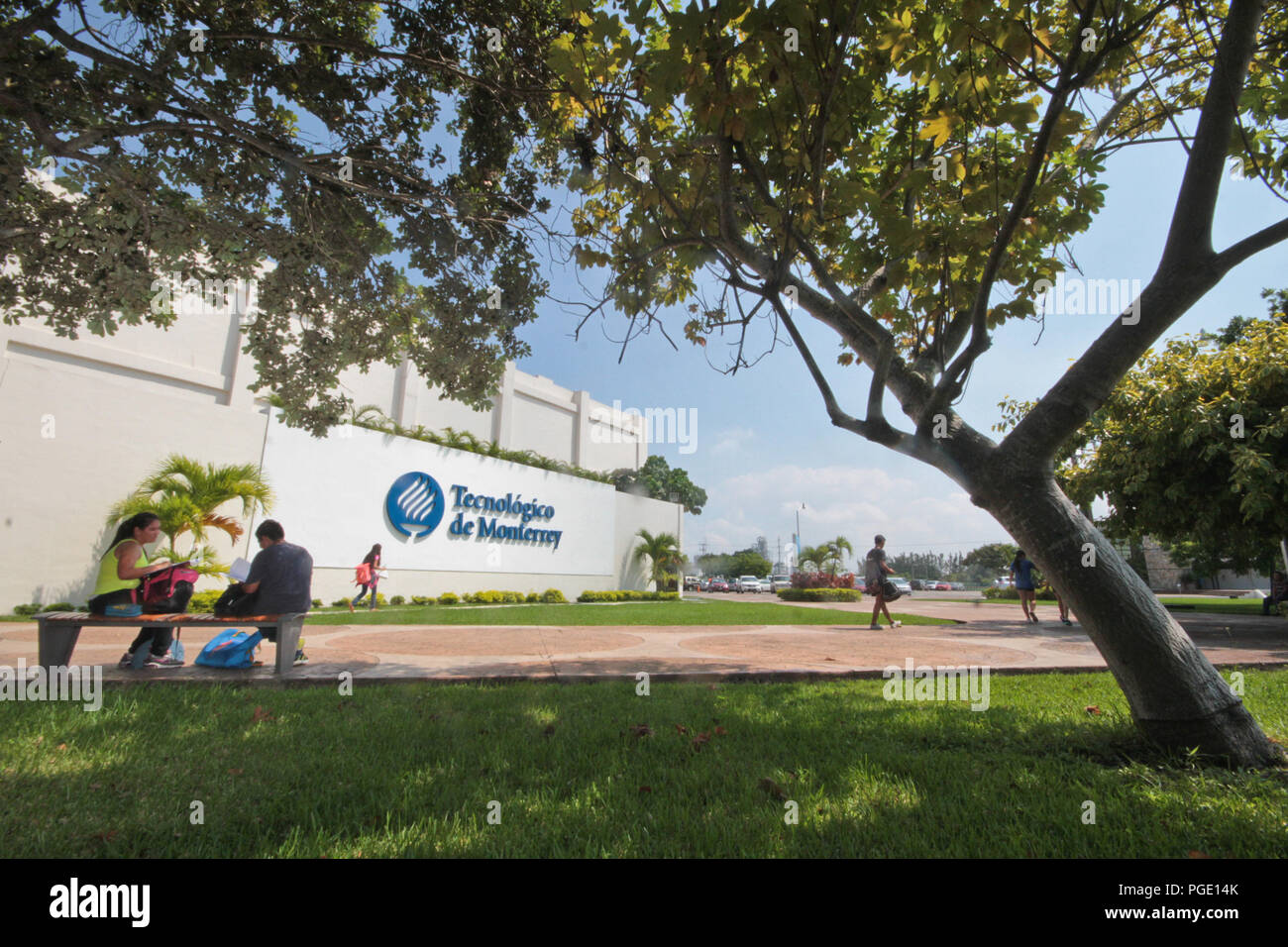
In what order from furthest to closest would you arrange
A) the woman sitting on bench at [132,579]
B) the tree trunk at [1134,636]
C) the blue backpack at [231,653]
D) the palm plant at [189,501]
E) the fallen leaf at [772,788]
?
the palm plant at [189,501] < the blue backpack at [231,653] < the woman sitting on bench at [132,579] < the tree trunk at [1134,636] < the fallen leaf at [772,788]

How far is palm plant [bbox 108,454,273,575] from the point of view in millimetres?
11203

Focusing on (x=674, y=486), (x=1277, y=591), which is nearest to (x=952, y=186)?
(x=1277, y=591)

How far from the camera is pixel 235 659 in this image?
5098 millimetres

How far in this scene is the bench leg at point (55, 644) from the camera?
4477 mm

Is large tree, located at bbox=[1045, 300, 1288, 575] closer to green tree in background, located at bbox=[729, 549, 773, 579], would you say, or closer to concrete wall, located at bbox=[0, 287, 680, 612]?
concrete wall, located at bbox=[0, 287, 680, 612]

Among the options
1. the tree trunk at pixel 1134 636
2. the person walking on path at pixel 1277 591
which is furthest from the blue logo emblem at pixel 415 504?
the person walking on path at pixel 1277 591

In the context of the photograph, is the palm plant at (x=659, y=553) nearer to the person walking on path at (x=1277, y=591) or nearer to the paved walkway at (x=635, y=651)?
the paved walkway at (x=635, y=651)

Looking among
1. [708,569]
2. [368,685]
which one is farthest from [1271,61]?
[708,569]

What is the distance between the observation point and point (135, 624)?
464 cm

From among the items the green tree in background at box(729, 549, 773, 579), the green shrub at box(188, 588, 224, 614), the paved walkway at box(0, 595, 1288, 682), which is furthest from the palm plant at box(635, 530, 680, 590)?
the green tree in background at box(729, 549, 773, 579)

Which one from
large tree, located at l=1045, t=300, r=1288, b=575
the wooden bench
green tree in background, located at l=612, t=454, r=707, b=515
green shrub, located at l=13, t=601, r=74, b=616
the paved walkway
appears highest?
green tree in background, located at l=612, t=454, r=707, b=515

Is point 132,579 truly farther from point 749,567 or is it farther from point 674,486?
point 749,567

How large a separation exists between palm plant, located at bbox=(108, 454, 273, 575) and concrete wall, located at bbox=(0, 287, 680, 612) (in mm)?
589
